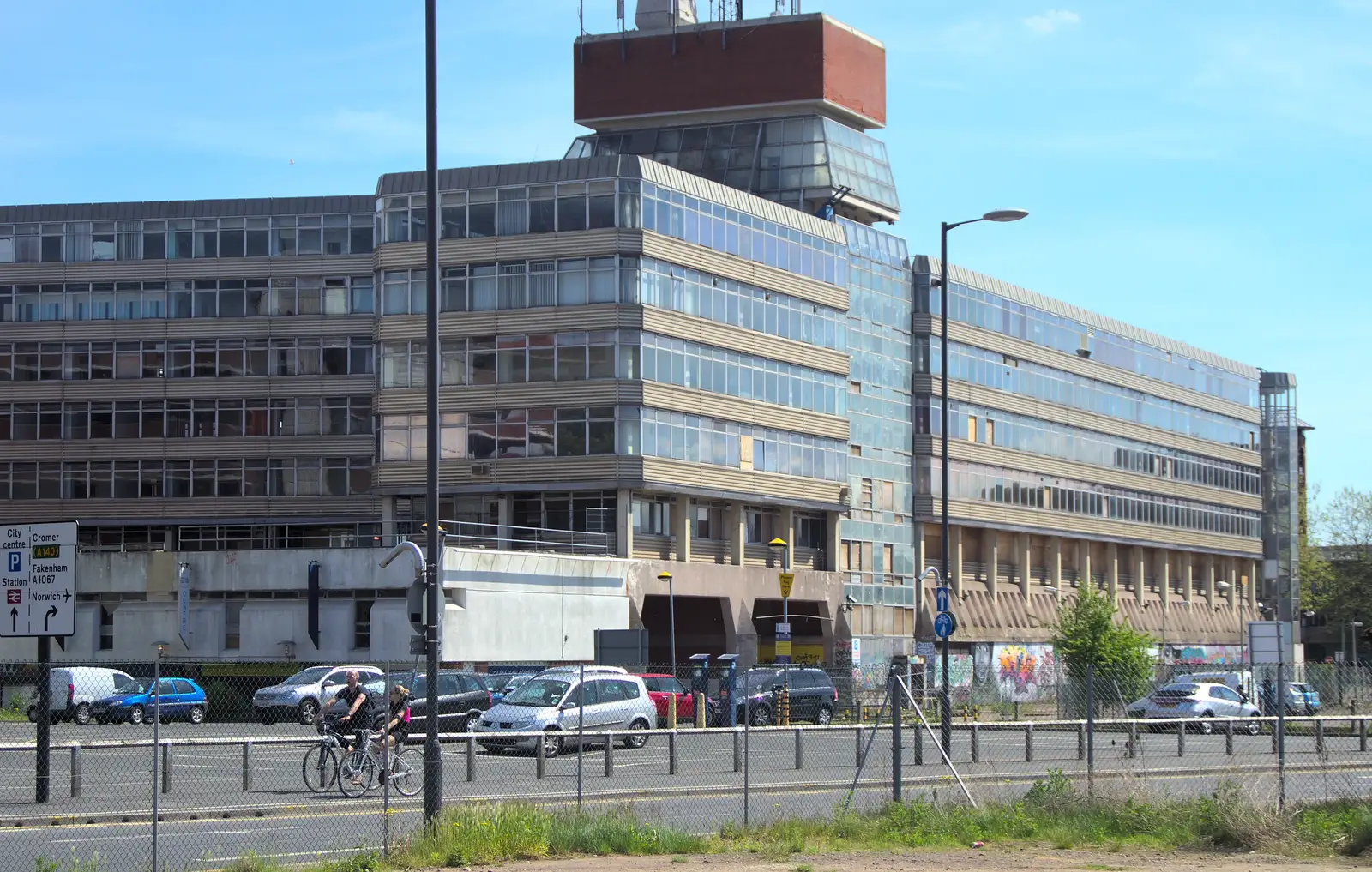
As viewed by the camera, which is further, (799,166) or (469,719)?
(799,166)

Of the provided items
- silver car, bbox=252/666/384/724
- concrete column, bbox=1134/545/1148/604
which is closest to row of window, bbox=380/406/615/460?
silver car, bbox=252/666/384/724

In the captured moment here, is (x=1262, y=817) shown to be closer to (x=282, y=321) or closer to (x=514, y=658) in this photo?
(x=514, y=658)

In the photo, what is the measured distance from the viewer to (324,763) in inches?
1024

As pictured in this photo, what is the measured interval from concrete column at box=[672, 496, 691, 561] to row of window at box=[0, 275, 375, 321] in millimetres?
19051

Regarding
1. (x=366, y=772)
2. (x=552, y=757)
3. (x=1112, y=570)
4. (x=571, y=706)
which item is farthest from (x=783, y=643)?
(x=366, y=772)

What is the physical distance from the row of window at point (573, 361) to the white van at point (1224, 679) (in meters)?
19.9

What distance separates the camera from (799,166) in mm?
77688

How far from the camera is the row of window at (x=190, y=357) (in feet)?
252

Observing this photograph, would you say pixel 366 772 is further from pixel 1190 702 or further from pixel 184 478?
pixel 184 478

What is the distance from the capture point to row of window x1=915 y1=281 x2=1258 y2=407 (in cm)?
8112

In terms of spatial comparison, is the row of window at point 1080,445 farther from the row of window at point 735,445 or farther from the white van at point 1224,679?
the white van at point 1224,679

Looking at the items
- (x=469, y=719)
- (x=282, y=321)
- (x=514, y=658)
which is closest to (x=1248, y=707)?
(x=469, y=719)

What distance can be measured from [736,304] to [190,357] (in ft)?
82.2

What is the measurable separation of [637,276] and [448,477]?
966 cm
